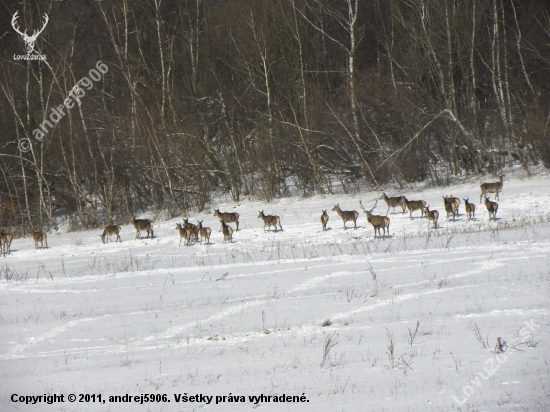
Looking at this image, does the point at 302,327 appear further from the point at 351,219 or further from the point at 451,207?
the point at 451,207

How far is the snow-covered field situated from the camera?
6.58m

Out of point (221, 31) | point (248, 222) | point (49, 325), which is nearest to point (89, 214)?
point (248, 222)

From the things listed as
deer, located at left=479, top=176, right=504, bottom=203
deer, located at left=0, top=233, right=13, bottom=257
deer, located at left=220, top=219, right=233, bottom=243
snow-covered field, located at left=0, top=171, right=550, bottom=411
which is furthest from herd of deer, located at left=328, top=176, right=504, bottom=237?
deer, located at left=0, top=233, right=13, bottom=257

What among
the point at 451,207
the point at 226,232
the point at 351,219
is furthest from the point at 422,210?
the point at 226,232

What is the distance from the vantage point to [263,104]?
1476 inches

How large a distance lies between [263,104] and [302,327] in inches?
1157

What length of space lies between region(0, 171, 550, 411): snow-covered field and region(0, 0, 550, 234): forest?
1477 centimetres

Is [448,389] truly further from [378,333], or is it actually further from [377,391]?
[378,333]

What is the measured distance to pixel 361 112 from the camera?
3225 cm

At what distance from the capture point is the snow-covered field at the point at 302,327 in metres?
6.58

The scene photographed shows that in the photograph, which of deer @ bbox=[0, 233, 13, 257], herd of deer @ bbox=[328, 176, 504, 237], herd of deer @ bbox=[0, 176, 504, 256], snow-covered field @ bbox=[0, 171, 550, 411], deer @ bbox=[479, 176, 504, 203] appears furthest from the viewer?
deer @ bbox=[479, 176, 504, 203]

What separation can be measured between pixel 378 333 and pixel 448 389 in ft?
8.03

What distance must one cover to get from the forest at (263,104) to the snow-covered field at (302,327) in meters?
14.8

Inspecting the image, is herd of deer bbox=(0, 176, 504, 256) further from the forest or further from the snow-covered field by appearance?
the forest
